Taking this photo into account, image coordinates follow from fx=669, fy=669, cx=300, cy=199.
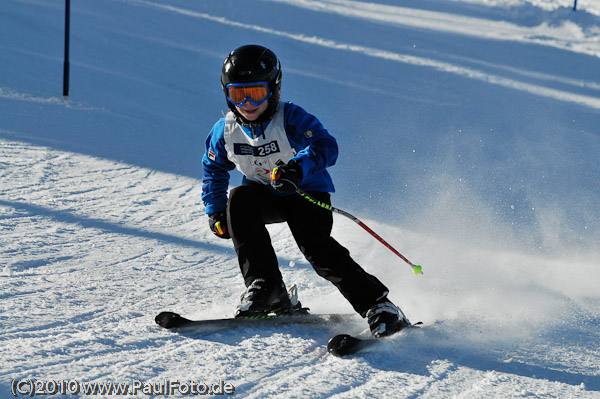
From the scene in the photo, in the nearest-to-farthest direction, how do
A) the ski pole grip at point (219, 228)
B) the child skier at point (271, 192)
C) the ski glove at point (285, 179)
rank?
the ski glove at point (285, 179)
the child skier at point (271, 192)
the ski pole grip at point (219, 228)

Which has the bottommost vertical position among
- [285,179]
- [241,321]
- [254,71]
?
[241,321]

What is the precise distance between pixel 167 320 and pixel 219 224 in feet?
2.08

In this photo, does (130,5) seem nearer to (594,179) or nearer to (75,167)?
(75,167)

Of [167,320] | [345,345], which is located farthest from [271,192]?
[345,345]

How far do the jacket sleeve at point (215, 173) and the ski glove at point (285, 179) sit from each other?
59 centimetres

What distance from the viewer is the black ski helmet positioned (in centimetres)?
335

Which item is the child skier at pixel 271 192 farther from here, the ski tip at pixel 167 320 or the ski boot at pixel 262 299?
the ski tip at pixel 167 320

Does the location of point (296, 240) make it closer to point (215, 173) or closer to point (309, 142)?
point (309, 142)

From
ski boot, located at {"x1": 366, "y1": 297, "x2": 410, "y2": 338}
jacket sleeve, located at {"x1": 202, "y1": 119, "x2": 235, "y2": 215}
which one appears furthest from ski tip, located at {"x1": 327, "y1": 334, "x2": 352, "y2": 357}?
jacket sleeve, located at {"x1": 202, "y1": 119, "x2": 235, "y2": 215}

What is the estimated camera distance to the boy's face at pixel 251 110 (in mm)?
3373

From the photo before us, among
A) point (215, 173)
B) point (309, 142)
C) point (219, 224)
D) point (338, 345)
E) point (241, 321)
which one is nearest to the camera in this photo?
point (338, 345)

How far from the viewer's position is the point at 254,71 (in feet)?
11.0

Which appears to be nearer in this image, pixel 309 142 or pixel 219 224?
pixel 309 142

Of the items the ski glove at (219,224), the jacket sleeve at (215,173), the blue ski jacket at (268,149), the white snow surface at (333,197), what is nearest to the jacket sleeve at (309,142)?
the blue ski jacket at (268,149)
